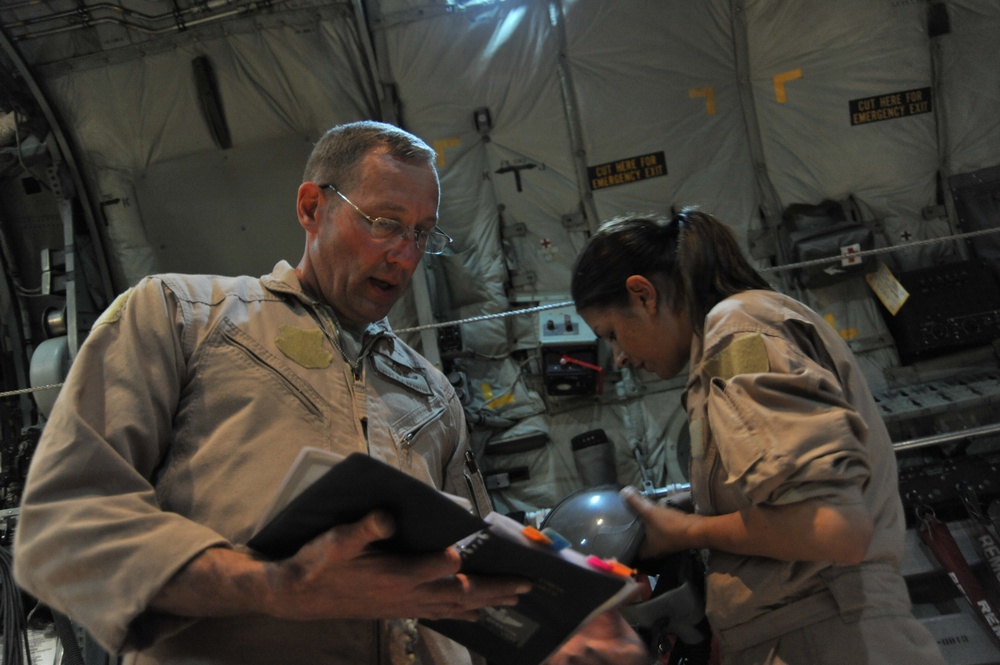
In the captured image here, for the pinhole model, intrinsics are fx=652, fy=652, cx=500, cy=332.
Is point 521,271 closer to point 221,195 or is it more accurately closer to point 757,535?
point 221,195

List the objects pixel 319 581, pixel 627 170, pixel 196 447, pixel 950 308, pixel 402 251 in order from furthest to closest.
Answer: pixel 627 170 < pixel 950 308 < pixel 402 251 < pixel 196 447 < pixel 319 581

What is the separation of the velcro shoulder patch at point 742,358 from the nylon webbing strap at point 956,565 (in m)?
2.79

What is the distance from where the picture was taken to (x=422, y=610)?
927 millimetres

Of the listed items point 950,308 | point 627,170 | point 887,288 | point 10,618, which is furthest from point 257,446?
point 950,308

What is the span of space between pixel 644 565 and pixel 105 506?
52.3 inches

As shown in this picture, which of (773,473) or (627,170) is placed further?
(627,170)

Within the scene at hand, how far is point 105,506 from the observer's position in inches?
35.1

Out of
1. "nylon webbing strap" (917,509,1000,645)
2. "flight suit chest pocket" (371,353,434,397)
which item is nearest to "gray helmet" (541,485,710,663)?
"flight suit chest pocket" (371,353,434,397)

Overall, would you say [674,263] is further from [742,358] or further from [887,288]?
[887,288]

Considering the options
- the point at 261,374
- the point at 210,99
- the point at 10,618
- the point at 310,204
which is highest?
the point at 210,99

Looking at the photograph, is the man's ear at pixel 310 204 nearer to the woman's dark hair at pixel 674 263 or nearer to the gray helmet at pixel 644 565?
the woman's dark hair at pixel 674 263

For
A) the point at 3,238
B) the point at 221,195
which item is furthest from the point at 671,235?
the point at 3,238

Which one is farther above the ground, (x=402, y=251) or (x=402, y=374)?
(x=402, y=251)

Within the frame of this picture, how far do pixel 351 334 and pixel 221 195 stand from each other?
146 inches
